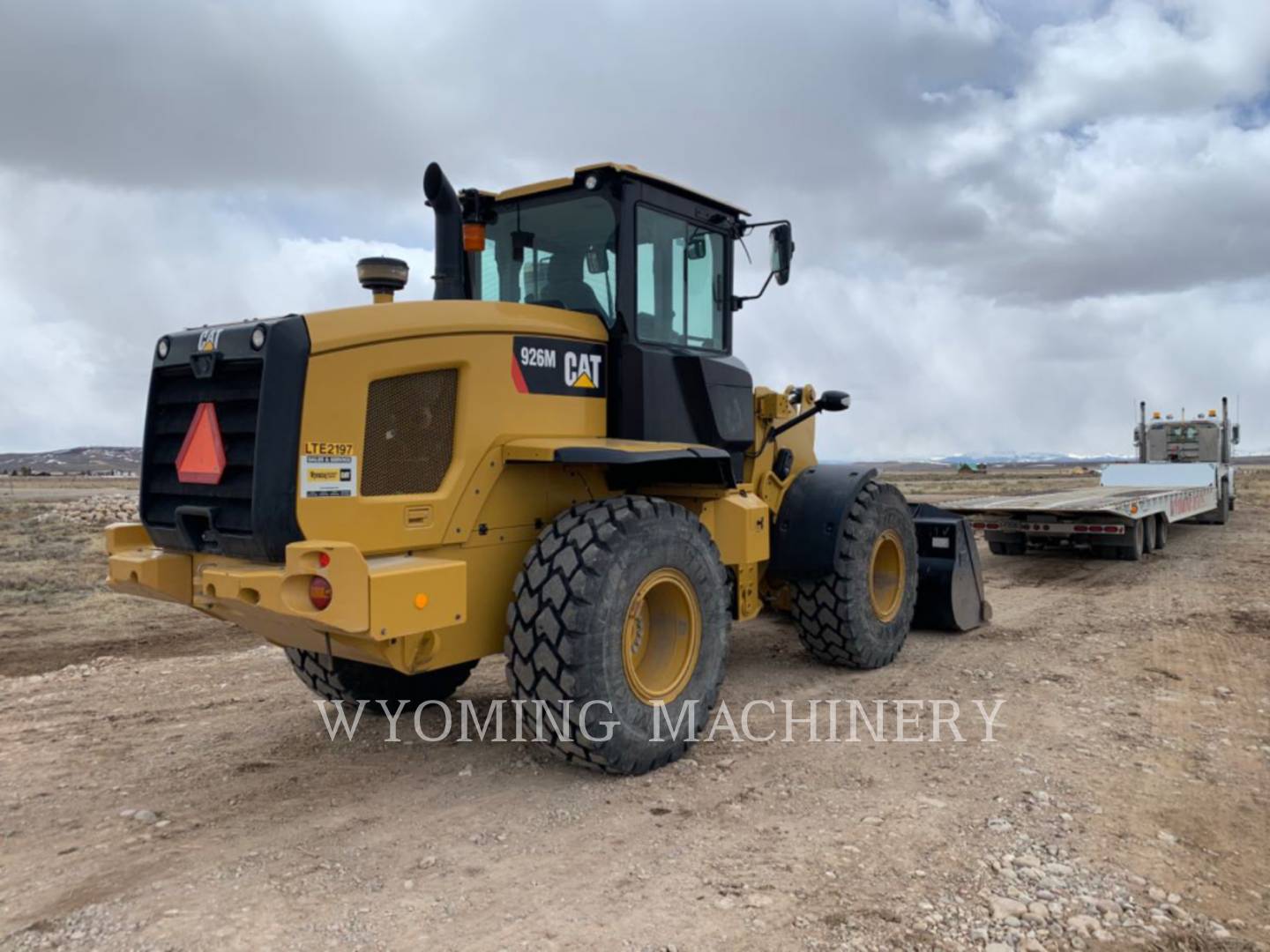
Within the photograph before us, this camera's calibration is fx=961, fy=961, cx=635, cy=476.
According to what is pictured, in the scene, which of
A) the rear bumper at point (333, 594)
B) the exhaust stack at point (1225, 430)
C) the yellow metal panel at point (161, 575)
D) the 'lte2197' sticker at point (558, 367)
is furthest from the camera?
the exhaust stack at point (1225, 430)

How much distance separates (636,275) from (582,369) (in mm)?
661

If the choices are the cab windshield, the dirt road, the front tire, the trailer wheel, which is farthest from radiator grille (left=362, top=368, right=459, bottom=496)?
the trailer wheel

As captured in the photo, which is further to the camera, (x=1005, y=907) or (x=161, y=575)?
(x=161, y=575)

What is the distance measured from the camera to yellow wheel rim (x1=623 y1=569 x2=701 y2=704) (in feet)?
16.4

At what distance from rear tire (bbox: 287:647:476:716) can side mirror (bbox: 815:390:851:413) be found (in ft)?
10.3

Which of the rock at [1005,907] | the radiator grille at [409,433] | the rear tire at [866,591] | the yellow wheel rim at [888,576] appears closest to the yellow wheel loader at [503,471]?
the radiator grille at [409,433]

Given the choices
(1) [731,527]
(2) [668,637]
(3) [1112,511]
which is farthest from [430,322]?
(3) [1112,511]

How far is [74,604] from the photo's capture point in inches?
421

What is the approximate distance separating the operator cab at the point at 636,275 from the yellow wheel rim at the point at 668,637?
872 millimetres

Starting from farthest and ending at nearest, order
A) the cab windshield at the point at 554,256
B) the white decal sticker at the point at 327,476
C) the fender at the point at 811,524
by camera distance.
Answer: the fender at the point at 811,524, the cab windshield at the point at 554,256, the white decal sticker at the point at 327,476

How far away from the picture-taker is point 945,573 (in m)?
8.14

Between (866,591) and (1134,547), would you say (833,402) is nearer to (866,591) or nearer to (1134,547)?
(866,591)

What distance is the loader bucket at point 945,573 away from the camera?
320 inches

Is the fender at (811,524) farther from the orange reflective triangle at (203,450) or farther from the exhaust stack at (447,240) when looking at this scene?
the orange reflective triangle at (203,450)
